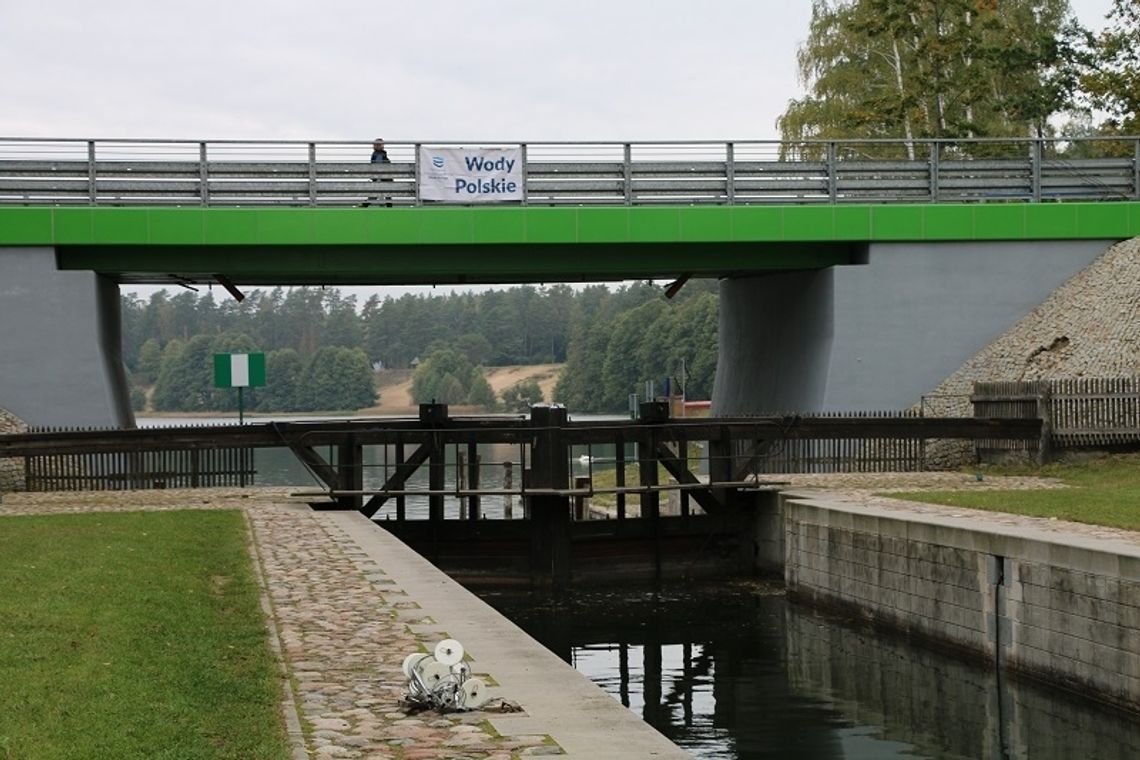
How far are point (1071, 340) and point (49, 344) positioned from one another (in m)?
20.3

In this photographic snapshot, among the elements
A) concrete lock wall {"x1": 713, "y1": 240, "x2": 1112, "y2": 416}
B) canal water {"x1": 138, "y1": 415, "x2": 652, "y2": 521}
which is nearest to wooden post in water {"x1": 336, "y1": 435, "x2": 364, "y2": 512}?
canal water {"x1": 138, "y1": 415, "x2": 652, "y2": 521}

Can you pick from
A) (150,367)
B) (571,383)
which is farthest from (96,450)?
(150,367)

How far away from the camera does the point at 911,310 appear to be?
34.9 metres

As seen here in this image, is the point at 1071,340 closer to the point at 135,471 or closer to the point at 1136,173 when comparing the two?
the point at 1136,173

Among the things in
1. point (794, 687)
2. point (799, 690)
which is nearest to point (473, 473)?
point (794, 687)

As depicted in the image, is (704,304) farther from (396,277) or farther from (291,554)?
(291,554)

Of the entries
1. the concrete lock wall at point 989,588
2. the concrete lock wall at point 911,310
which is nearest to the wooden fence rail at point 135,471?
the concrete lock wall at point 989,588

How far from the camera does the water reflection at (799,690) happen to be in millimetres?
15250

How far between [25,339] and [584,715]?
82.2 ft

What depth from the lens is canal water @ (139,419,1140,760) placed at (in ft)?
50.0

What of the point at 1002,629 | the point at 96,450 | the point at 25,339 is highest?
the point at 25,339

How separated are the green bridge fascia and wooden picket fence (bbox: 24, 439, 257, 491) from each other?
4.66 meters

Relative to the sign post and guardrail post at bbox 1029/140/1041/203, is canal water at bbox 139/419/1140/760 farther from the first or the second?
guardrail post at bbox 1029/140/1041/203

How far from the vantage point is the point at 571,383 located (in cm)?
16962
